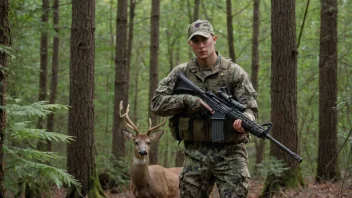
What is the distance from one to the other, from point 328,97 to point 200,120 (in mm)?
7689

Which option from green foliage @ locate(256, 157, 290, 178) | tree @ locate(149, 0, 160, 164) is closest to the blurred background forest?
green foliage @ locate(256, 157, 290, 178)

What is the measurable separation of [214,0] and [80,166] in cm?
1168

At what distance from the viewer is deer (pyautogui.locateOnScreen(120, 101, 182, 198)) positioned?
9.02 metres

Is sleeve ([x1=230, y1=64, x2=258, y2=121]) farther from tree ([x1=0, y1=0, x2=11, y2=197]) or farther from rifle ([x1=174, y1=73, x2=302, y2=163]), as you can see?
tree ([x1=0, y1=0, x2=11, y2=197])

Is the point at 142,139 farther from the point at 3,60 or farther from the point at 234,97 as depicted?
the point at 3,60

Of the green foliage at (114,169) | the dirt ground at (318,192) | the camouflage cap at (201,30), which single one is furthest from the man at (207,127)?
the green foliage at (114,169)

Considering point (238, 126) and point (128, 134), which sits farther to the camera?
point (128, 134)

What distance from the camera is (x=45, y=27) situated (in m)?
11.5

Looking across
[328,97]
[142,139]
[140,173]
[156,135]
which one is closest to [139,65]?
[328,97]

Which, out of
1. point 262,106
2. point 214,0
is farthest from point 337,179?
point 262,106

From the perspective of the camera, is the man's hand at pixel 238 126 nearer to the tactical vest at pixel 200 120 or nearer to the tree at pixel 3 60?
the tactical vest at pixel 200 120

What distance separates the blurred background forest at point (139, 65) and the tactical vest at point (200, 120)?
1290mm

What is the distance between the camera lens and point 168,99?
539 cm

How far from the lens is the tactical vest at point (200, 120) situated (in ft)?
17.0
